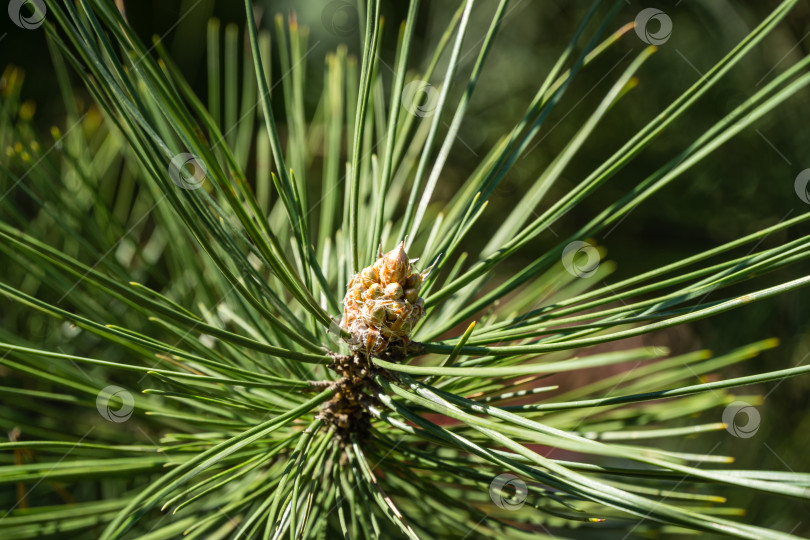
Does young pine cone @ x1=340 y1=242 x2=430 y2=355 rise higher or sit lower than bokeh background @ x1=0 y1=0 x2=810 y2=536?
lower

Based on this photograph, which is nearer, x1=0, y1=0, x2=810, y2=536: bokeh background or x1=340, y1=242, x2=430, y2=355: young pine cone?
x1=340, y1=242, x2=430, y2=355: young pine cone

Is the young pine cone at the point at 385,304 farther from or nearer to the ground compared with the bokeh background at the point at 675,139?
nearer to the ground

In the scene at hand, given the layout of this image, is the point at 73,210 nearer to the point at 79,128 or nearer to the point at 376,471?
the point at 79,128

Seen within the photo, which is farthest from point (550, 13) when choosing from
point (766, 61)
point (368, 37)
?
point (368, 37)

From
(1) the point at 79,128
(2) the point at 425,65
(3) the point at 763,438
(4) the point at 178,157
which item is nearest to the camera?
(4) the point at 178,157
